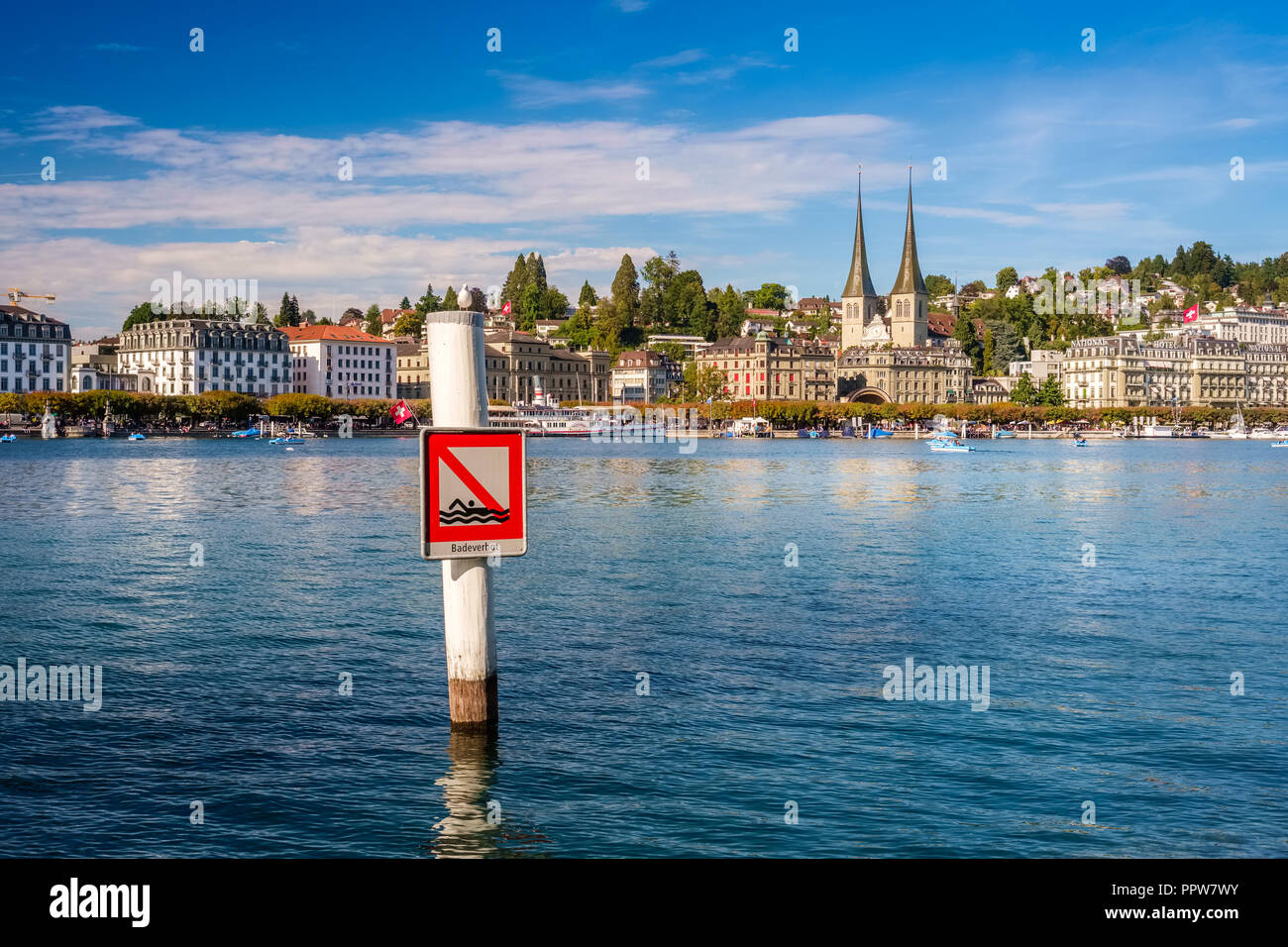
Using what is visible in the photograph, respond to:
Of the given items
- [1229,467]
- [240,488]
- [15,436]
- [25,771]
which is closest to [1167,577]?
[25,771]

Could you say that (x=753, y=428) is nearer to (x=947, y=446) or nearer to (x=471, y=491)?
(x=947, y=446)

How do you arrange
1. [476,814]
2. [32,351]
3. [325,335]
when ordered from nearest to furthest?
[476,814] → [32,351] → [325,335]

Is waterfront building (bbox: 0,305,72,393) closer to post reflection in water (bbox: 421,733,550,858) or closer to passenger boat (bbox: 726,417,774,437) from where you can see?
passenger boat (bbox: 726,417,774,437)

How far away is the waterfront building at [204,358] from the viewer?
17012 cm

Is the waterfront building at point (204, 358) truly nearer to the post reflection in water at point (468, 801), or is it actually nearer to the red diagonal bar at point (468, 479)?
the post reflection in water at point (468, 801)

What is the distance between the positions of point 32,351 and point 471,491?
169 meters

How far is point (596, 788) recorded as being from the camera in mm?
11758

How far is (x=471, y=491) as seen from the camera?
9.62 meters

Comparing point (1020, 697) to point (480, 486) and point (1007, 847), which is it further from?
point (480, 486)

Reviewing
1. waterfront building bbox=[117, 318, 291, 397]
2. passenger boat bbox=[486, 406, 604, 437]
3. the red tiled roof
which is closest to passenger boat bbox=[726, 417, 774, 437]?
passenger boat bbox=[486, 406, 604, 437]

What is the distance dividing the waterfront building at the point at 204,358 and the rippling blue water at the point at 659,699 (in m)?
140

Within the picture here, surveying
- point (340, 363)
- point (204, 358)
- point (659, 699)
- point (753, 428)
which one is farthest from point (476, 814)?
point (340, 363)

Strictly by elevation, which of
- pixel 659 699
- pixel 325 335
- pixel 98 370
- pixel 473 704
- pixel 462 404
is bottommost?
pixel 659 699

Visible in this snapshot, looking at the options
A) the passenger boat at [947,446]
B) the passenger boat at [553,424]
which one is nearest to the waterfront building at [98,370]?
the passenger boat at [553,424]
